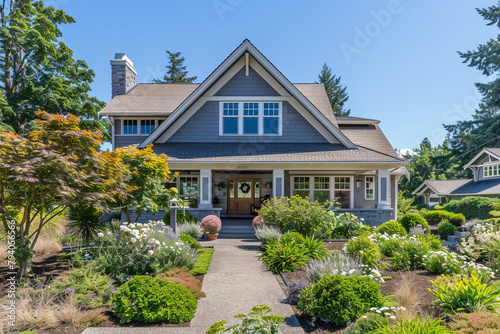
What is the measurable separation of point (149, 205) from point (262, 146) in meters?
7.13

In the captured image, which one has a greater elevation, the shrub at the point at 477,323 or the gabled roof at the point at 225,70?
the gabled roof at the point at 225,70

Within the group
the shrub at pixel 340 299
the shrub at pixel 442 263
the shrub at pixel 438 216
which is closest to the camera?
the shrub at pixel 340 299

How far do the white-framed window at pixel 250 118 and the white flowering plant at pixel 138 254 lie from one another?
8.62 m

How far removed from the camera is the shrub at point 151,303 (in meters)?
4.68

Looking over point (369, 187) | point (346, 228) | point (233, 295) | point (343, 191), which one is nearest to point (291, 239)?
point (233, 295)

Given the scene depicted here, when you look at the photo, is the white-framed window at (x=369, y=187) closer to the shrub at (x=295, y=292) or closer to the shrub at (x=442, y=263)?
the shrub at (x=442, y=263)

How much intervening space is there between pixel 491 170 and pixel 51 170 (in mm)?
30997

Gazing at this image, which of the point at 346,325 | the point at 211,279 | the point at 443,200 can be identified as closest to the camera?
the point at 346,325

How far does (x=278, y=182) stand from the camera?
14203 mm

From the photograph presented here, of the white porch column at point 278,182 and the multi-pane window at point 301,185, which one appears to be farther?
the multi-pane window at point 301,185

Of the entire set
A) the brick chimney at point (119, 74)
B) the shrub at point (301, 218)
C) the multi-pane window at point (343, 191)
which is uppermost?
the brick chimney at point (119, 74)

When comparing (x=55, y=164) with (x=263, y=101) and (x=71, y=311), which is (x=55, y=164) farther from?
(x=263, y=101)

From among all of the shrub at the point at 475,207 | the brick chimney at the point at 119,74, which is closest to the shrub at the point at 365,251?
the shrub at the point at 475,207

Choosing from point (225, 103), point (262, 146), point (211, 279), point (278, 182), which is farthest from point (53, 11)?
point (211, 279)
